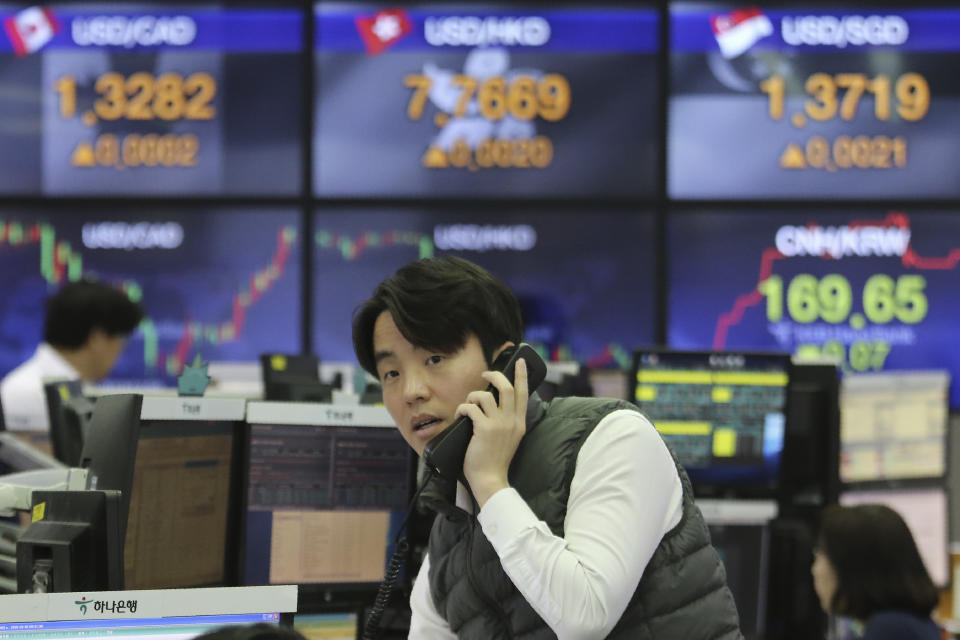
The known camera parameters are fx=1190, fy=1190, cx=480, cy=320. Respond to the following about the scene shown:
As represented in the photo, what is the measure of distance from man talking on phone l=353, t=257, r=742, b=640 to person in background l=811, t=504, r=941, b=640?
Answer: 61.3 inches

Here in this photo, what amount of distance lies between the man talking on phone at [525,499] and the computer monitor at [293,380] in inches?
47.6

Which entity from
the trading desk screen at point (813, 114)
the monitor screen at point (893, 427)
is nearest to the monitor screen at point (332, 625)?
the monitor screen at point (893, 427)

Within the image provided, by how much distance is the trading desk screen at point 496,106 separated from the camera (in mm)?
5488

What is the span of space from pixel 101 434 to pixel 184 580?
37cm

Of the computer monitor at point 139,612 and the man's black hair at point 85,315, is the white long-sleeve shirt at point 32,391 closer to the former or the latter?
the man's black hair at point 85,315

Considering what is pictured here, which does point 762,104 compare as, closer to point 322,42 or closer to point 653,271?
point 653,271

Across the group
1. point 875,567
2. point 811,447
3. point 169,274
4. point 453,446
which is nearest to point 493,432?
point 453,446

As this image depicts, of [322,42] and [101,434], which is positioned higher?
[322,42]

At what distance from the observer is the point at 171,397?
2229mm

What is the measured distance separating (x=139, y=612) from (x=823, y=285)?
465 centimetres

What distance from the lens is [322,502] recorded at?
2373mm

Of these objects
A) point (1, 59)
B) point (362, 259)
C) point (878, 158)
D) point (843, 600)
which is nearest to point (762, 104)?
point (878, 158)

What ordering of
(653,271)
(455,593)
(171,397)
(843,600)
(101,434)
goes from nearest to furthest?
(455,593) → (101,434) → (171,397) → (843,600) → (653,271)

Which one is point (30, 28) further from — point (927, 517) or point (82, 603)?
point (82, 603)
